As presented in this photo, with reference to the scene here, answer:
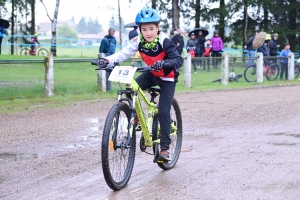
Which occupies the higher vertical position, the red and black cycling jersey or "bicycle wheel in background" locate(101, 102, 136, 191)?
the red and black cycling jersey

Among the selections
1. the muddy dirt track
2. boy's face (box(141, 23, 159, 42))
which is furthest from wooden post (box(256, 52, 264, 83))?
boy's face (box(141, 23, 159, 42))

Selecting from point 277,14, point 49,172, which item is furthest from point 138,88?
point 277,14

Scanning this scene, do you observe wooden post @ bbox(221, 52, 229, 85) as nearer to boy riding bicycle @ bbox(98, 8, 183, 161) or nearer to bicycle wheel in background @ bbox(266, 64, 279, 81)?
bicycle wheel in background @ bbox(266, 64, 279, 81)

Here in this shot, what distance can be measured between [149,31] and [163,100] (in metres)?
0.77

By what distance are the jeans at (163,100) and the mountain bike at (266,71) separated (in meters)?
16.4

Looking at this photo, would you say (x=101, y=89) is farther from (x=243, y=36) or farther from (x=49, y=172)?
(x=243, y=36)

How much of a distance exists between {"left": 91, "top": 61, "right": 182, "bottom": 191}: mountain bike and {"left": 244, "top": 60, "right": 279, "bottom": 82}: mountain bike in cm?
1632

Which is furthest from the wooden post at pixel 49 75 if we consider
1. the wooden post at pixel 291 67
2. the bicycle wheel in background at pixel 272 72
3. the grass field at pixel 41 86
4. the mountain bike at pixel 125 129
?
the wooden post at pixel 291 67

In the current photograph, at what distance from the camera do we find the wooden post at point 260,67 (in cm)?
2282

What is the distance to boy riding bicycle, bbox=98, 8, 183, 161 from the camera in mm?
6445

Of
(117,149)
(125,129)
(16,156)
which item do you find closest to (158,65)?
(125,129)

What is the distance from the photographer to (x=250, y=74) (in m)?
23.0

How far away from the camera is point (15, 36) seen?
40062 millimetres

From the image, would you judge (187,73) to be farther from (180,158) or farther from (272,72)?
(180,158)
